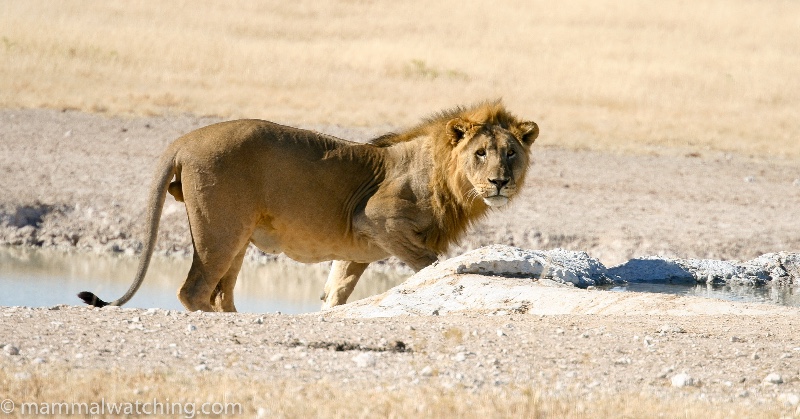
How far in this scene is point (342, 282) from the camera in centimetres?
1023

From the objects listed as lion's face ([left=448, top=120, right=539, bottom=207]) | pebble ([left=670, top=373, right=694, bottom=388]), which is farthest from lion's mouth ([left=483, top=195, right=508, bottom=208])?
pebble ([left=670, top=373, right=694, bottom=388])

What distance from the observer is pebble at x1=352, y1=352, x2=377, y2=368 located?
656 centimetres

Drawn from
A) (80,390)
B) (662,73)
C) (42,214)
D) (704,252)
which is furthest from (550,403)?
(662,73)

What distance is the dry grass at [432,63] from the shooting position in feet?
69.1

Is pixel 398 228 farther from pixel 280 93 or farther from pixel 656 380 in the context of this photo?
pixel 280 93

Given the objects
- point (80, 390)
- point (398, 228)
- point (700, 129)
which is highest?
point (700, 129)

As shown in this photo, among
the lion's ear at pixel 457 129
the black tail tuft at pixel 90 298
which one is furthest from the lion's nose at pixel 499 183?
the black tail tuft at pixel 90 298

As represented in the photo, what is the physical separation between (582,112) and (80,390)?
1712cm

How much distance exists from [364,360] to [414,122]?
14427 millimetres

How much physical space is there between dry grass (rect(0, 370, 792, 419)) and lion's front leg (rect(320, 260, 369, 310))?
4083mm

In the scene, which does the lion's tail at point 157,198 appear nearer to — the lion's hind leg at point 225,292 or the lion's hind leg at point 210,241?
the lion's hind leg at point 210,241

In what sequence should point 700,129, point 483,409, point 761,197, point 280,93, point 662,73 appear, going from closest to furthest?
point 483,409 < point 761,197 < point 700,129 < point 280,93 < point 662,73

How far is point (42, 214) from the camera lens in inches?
597

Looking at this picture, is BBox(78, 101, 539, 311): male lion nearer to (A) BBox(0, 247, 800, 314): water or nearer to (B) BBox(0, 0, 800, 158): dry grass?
(A) BBox(0, 247, 800, 314): water
